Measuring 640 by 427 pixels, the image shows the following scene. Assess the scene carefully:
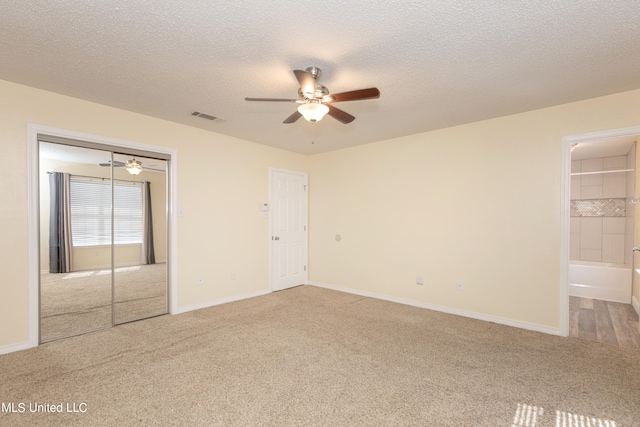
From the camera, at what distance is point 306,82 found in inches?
90.7

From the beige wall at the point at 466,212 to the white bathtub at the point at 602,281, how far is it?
2337 millimetres

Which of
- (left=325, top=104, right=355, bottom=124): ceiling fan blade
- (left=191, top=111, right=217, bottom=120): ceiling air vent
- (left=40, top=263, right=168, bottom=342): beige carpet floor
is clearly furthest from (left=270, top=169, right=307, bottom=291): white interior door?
(left=325, top=104, right=355, bottom=124): ceiling fan blade

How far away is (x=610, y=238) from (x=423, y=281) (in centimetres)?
399

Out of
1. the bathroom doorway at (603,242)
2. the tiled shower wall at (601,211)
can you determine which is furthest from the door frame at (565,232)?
the tiled shower wall at (601,211)

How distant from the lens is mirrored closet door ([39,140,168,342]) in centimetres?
334

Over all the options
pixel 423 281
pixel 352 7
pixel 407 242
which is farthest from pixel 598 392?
pixel 352 7

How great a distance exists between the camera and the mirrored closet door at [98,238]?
131 inches

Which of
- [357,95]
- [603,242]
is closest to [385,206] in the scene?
[357,95]

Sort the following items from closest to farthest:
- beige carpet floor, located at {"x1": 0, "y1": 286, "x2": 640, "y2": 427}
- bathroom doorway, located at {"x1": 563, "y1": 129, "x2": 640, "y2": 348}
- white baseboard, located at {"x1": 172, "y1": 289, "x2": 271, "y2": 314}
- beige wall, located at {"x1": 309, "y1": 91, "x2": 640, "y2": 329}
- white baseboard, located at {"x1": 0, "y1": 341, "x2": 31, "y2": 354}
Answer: beige carpet floor, located at {"x1": 0, "y1": 286, "x2": 640, "y2": 427}
white baseboard, located at {"x1": 0, "y1": 341, "x2": 31, "y2": 354}
beige wall, located at {"x1": 309, "y1": 91, "x2": 640, "y2": 329}
bathroom doorway, located at {"x1": 563, "y1": 129, "x2": 640, "y2": 348}
white baseboard, located at {"x1": 172, "y1": 289, "x2": 271, "y2": 314}

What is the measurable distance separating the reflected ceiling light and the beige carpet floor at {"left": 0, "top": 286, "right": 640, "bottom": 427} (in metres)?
1.95

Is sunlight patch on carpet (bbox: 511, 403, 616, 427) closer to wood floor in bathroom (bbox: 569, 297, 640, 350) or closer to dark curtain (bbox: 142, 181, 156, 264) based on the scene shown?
wood floor in bathroom (bbox: 569, 297, 640, 350)

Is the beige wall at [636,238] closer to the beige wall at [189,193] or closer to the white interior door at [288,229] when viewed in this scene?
the white interior door at [288,229]

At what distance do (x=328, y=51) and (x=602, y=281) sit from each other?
5.76 metres

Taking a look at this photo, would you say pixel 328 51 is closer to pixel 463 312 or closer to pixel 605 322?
pixel 463 312
